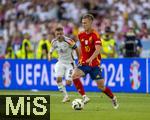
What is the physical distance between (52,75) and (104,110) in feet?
32.8

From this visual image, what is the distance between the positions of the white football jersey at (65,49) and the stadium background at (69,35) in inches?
53.3

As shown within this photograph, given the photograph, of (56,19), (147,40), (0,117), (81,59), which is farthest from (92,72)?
(56,19)

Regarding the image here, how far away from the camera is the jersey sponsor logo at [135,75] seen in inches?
1045

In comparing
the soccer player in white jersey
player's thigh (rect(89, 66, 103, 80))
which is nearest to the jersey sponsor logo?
the soccer player in white jersey

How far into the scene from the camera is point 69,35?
32.7 meters

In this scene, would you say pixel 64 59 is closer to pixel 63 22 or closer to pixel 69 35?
pixel 69 35

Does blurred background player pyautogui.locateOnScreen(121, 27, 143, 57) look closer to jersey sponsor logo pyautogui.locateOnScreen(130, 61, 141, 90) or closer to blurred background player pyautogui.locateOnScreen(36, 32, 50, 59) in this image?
jersey sponsor logo pyautogui.locateOnScreen(130, 61, 141, 90)

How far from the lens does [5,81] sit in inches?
1164

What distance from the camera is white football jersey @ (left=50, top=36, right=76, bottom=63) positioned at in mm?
22125

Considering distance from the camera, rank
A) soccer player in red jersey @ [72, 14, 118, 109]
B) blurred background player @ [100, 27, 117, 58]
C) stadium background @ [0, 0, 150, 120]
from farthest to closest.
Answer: blurred background player @ [100, 27, 117, 58] < stadium background @ [0, 0, 150, 120] < soccer player in red jersey @ [72, 14, 118, 109]

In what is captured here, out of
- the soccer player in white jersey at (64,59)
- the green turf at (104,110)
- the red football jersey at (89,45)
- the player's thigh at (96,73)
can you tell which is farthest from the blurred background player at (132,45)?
the player's thigh at (96,73)

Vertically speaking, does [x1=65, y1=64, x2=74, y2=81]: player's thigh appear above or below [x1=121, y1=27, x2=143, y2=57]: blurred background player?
below
